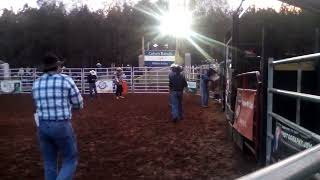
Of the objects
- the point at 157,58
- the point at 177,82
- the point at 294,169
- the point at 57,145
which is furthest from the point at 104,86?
the point at 294,169

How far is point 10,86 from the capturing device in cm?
3378

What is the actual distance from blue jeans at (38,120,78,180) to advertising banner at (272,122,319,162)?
227 centimetres

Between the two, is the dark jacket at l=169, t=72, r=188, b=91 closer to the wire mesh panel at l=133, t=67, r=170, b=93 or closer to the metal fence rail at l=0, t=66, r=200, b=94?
the metal fence rail at l=0, t=66, r=200, b=94

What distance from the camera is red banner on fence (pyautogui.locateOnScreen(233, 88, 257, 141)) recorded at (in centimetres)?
785

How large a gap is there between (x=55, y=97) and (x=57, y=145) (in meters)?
0.53

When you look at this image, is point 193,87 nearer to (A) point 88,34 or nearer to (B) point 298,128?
(B) point 298,128

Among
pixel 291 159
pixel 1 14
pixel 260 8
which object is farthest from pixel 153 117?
pixel 1 14

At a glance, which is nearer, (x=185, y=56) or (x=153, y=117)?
(x=153, y=117)

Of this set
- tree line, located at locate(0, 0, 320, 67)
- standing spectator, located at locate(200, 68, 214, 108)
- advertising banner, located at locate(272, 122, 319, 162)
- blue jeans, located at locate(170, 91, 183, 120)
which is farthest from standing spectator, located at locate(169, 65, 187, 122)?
tree line, located at locate(0, 0, 320, 67)

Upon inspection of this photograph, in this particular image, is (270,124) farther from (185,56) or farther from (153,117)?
(185,56)

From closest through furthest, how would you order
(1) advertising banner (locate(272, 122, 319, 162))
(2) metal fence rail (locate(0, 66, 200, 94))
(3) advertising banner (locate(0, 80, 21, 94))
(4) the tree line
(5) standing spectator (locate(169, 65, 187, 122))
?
1. (1) advertising banner (locate(272, 122, 319, 162))
2. (5) standing spectator (locate(169, 65, 187, 122))
3. (3) advertising banner (locate(0, 80, 21, 94))
4. (2) metal fence rail (locate(0, 66, 200, 94))
5. (4) the tree line

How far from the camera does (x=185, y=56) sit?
40.5 meters

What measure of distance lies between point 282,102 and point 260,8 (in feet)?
23.8

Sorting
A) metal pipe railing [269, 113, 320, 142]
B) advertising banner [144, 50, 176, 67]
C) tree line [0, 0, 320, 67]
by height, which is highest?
tree line [0, 0, 320, 67]
